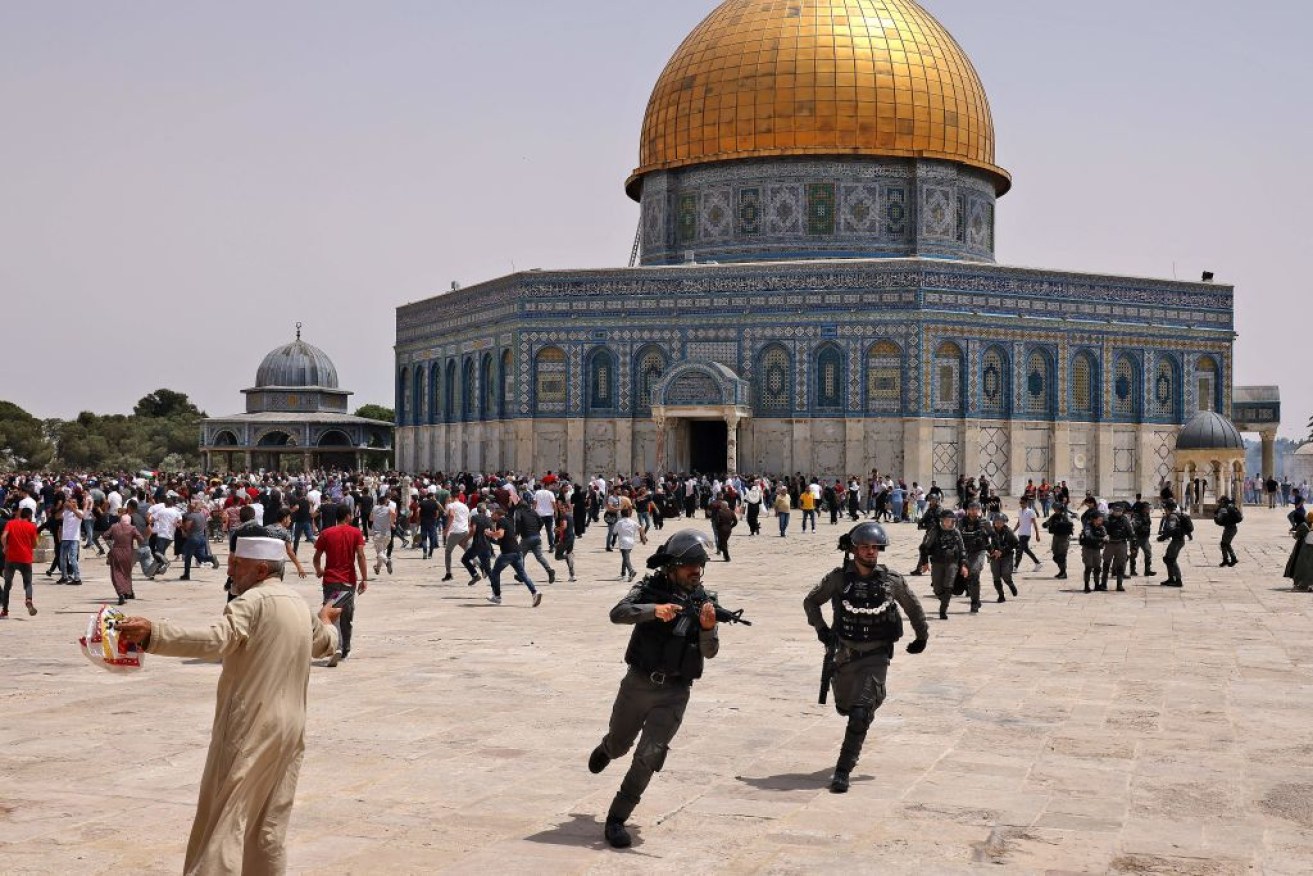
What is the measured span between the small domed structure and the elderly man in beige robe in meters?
62.2

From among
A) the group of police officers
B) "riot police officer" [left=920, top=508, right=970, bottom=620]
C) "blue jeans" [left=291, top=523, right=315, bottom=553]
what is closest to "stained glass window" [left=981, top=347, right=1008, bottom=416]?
"blue jeans" [left=291, top=523, right=315, bottom=553]

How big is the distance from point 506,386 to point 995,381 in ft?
47.4

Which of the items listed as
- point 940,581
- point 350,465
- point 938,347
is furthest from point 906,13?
point 940,581

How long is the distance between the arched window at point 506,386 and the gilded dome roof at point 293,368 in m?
22.4

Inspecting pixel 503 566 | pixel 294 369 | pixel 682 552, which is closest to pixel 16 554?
pixel 503 566

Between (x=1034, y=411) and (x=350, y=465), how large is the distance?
32.0 m

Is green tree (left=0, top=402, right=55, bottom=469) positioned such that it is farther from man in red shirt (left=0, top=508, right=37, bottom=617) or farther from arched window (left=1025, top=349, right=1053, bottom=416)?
man in red shirt (left=0, top=508, right=37, bottom=617)

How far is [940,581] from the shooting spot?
610 inches

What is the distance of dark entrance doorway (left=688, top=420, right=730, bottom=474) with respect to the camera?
45.1 metres

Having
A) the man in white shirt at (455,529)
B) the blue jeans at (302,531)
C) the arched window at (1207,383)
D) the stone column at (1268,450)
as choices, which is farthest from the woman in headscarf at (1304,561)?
the stone column at (1268,450)

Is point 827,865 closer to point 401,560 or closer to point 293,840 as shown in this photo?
point 293,840

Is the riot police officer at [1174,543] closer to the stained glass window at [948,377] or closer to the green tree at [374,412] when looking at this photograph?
the stained glass window at [948,377]

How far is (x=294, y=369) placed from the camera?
218 ft

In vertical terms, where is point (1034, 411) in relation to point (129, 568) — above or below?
above
